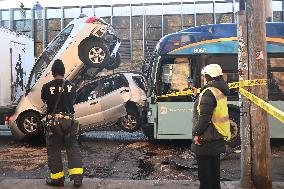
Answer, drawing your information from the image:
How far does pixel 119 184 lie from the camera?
20.0 feet

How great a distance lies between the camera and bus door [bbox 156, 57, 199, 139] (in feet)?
31.7

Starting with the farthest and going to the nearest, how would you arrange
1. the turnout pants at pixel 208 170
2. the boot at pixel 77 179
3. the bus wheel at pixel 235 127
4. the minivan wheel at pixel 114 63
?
1. the minivan wheel at pixel 114 63
2. the bus wheel at pixel 235 127
3. the boot at pixel 77 179
4. the turnout pants at pixel 208 170

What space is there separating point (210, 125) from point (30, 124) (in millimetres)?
7180

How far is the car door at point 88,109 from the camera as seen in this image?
35.8ft

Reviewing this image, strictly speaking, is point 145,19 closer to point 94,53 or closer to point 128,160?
point 94,53

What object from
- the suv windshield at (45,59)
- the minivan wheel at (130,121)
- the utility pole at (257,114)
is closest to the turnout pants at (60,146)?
the utility pole at (257,114)

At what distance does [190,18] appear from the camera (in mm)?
21797

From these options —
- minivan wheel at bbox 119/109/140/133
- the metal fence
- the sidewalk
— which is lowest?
the sidewalk

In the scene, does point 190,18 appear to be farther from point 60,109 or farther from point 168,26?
point 60,109

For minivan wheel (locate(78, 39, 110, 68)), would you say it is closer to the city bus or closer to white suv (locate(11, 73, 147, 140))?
white suv (locate(11, 73, 147, 140))

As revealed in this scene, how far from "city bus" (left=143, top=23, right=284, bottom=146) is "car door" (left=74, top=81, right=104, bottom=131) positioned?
171cm

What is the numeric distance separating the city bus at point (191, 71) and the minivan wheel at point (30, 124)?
3.08 m

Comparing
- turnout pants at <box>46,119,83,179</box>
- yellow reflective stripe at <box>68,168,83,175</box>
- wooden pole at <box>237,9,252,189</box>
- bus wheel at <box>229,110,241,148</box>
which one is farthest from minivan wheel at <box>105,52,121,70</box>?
wooden pole at <box>237,9,252,189</box>

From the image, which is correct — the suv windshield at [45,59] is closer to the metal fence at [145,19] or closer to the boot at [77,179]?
the boot at [77,179]
